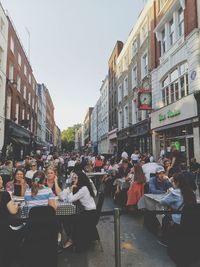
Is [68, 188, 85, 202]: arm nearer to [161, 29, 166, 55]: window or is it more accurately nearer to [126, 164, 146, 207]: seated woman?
[126, 164, 146, 207]: seated woman

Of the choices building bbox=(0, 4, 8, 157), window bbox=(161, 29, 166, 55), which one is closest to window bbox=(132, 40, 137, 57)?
window bbox=(161, 29, 166, 55)

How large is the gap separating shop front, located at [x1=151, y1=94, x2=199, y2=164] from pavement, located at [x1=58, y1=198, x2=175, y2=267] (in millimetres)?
9350

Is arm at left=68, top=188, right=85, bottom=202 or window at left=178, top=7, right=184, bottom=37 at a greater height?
window at left=178, top=7, right=184, bottom=37

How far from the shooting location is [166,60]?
17609mm

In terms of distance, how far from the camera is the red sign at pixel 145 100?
19828mm

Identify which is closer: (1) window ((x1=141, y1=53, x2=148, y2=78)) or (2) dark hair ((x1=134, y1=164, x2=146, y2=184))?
(2) dark hair ((x1=134, y1=164, x2=146, y2=184))

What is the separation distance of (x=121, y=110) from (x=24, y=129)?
42.5ft

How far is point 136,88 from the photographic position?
82.4 ft

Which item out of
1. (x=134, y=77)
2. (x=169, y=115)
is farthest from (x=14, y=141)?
(x=169, y=115)

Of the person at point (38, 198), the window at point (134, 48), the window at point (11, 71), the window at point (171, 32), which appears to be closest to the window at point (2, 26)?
the window at point (11, 71)

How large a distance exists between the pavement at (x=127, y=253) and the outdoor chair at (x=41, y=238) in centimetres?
75

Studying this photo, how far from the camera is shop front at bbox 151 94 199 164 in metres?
13.7

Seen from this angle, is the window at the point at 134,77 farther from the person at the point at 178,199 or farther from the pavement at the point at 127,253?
the person at the point at 178,199

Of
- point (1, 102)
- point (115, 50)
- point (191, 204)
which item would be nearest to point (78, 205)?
point (191, 204)
